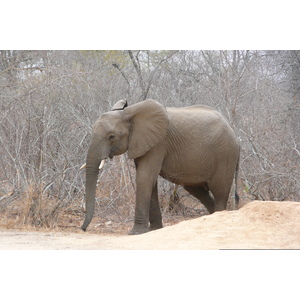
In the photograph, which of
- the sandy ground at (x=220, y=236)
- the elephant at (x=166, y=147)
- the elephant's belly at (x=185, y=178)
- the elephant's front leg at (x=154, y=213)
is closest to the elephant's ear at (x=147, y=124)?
the elephant at (x=166, y=147)

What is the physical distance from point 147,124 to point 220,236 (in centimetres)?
320

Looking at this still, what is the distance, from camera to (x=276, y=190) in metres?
10.7

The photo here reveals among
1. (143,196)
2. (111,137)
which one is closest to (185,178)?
(143,196)

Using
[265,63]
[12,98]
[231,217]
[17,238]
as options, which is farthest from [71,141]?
[265,63]

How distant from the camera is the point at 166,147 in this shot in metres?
8.91

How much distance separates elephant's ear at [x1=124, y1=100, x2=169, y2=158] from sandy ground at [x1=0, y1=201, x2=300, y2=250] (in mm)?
2138

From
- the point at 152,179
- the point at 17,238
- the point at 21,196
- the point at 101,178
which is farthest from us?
the point at 101,178

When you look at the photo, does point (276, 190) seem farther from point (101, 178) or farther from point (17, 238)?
point (17, 238)

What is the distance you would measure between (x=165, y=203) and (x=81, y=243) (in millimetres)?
4469

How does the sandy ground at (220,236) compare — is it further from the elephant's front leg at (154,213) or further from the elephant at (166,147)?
the elephant's front leg at (154,213)

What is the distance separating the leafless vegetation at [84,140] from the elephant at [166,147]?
3.96 ft

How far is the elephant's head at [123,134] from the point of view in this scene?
325 inches

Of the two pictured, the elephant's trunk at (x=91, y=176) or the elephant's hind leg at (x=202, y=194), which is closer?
the elephant's trunk at (x=91, y=176)

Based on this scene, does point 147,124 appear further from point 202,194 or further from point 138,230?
point 202,194
